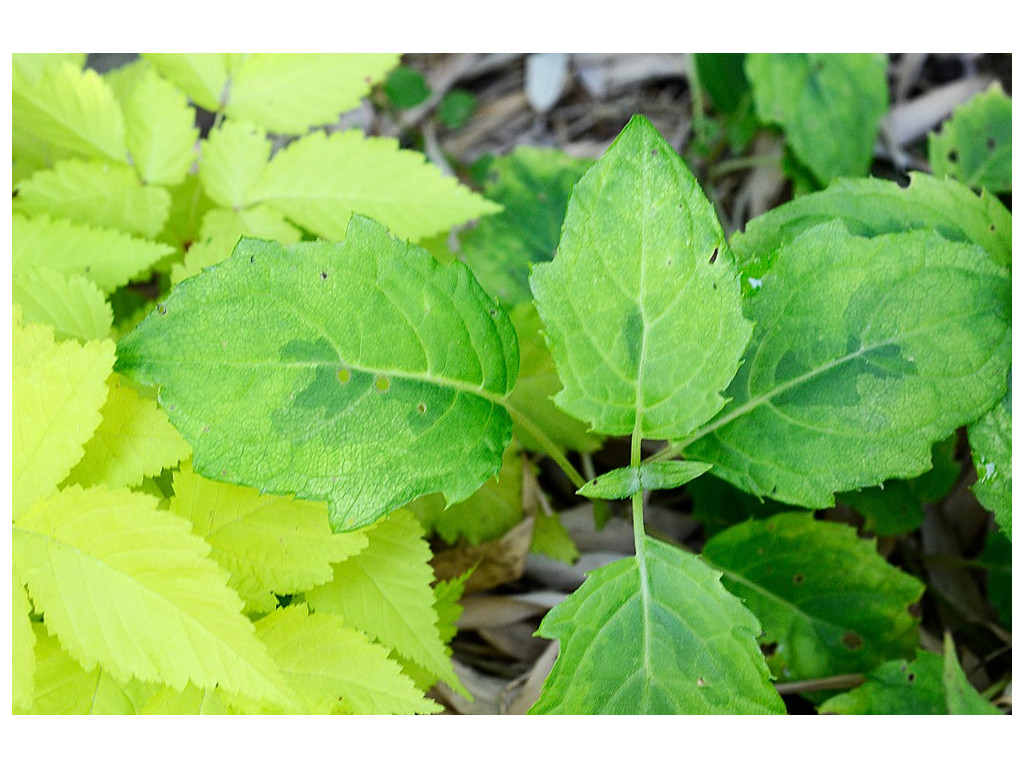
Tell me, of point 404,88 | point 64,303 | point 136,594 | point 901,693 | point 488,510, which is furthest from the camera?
point 404,88

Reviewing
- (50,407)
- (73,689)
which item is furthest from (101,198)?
(73,689)

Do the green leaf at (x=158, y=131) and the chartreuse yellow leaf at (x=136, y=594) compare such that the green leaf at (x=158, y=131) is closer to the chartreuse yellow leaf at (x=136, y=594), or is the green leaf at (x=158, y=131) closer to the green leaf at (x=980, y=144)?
the chartreuse yellow leaf at (x=136, y=594)

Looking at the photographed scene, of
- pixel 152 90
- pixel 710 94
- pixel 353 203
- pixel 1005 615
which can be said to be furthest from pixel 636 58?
pixel 1005 615

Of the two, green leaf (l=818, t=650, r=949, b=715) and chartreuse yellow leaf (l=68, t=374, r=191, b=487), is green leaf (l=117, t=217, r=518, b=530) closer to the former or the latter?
chartreuse yellow leaf (l=68, t=374, r=191, b=487)

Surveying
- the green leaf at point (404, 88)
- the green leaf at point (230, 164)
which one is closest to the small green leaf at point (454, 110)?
the green leaf at point (404, 88)

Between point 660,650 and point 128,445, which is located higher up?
point 128,445

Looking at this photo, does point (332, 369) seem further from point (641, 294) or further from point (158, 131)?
point (158, 131)

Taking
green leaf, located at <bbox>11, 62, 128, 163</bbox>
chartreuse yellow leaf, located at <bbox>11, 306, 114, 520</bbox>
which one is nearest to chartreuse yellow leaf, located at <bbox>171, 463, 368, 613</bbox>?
chartreuse yellow leaf, located at <bbox>11, 306, 114, 520</bbox>
